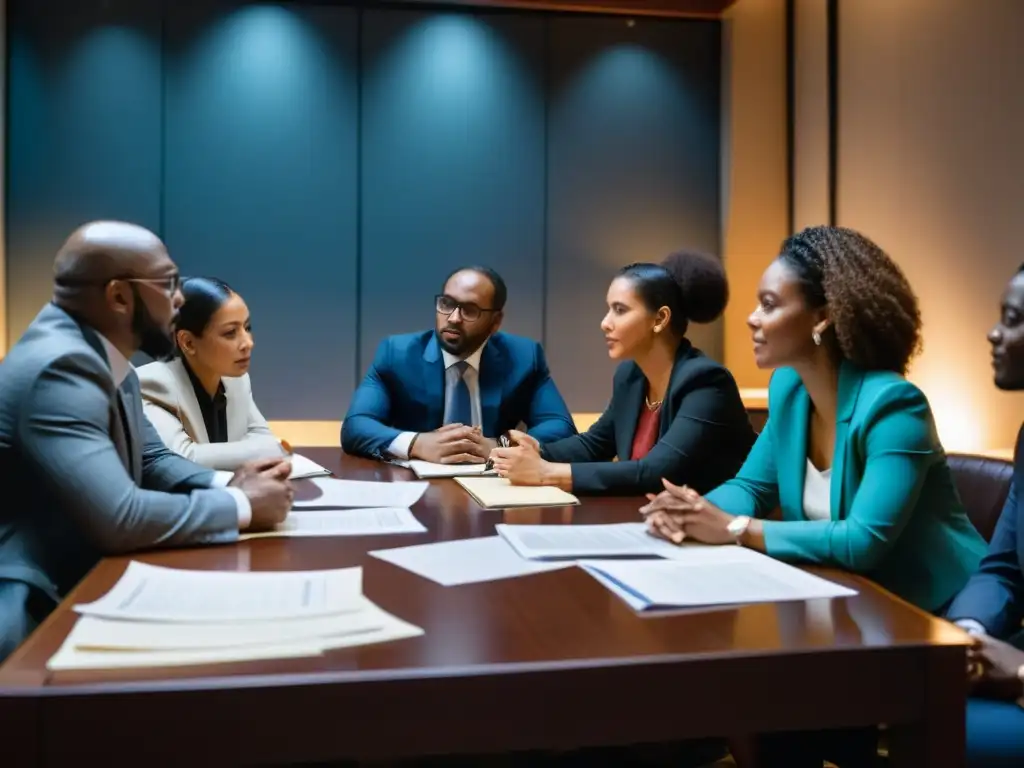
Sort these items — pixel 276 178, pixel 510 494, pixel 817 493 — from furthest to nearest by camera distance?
pixel 276 178, pixel 510 494, pixel 817 493

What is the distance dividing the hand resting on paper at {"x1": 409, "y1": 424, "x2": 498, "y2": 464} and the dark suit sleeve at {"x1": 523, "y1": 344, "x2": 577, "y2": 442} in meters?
0.35

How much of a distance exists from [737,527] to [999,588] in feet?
1.33

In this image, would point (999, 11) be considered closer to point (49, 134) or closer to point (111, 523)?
point (111, 523)

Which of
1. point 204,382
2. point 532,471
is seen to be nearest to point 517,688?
point 532,471

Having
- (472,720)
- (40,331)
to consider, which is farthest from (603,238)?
(472,720)

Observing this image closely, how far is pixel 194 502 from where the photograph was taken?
55.0 inches

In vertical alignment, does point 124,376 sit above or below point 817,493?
above

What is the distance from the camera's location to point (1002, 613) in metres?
1.38

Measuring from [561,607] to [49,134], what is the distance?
4553 mm

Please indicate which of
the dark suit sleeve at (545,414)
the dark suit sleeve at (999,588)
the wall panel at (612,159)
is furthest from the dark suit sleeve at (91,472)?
the wall panel at (612,159)

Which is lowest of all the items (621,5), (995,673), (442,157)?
(995,673)

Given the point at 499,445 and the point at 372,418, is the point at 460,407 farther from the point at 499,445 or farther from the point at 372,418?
the point at 499,445

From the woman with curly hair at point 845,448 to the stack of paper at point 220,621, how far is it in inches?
23.3

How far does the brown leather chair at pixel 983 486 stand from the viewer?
66.2 inches
